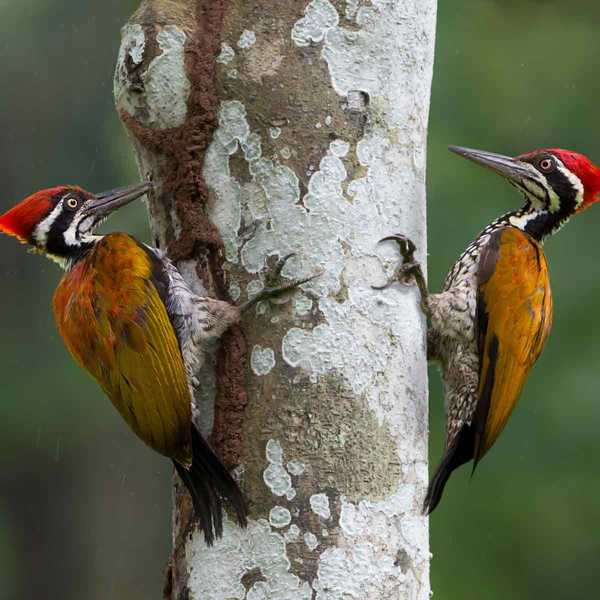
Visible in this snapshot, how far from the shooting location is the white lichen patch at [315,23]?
11.7ft

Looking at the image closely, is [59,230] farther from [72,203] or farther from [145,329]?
[145,329]

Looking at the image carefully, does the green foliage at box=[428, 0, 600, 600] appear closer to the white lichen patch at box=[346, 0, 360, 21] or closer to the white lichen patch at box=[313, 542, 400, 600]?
the white lichen patch at box=[346, 0, 360, 21]

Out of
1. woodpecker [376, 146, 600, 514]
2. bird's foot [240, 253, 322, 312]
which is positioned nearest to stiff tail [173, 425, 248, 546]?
bird's foot [240, 253, 322, 312]

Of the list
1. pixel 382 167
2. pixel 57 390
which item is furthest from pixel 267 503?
pixel 57 390

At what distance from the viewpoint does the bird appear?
3439 mm

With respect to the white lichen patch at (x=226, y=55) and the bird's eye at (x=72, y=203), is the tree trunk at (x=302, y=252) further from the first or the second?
the bird's eye at (x=72, y=203)

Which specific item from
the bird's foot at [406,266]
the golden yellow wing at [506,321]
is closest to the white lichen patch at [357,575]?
the bird's foot at [406,266]

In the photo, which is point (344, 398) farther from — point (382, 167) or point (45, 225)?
point (45, 225)

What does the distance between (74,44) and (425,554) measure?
7.95 metres

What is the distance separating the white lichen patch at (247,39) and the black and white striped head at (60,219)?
93 cm

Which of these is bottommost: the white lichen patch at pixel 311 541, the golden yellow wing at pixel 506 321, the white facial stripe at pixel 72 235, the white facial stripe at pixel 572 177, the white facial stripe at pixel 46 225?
the golden yellow wing at pixel 506 321

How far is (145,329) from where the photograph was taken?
12.5ft

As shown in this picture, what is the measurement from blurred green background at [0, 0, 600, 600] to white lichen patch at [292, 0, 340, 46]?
3305 mm

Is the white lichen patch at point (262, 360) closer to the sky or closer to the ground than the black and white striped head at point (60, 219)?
closer to the ground
